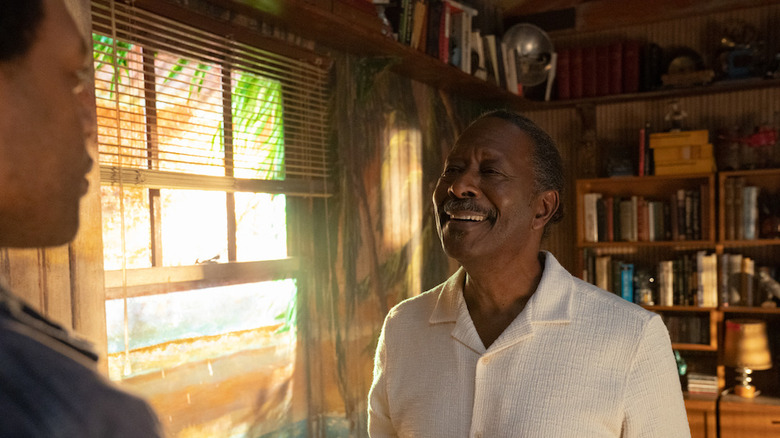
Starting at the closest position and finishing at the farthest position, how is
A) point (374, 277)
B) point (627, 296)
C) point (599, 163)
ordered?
point (374, 277), point (627, 296), point (599, 163)

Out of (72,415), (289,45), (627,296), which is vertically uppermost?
(289,45)

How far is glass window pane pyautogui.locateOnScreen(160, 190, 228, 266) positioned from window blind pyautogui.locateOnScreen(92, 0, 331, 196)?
0.23ft

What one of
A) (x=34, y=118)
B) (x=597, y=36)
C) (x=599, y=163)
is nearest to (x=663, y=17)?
(x=597, y=36)

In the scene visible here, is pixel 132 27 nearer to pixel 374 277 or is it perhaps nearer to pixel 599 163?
pixel 374 277

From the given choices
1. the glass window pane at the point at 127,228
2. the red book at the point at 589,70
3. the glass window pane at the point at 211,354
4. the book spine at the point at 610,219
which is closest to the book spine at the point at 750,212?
the book spine at the point at 610,219

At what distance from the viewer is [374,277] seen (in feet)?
9.05

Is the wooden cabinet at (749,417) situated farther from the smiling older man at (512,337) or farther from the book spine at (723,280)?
the smiling older man at (512,337)

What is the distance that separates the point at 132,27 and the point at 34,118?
5.01 ft

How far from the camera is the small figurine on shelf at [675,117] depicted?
159 inches

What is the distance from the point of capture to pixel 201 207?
204 centimetres

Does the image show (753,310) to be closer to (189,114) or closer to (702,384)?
(702,384)

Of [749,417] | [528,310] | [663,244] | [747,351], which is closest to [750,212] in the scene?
[663,244]

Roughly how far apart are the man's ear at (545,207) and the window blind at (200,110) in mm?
933

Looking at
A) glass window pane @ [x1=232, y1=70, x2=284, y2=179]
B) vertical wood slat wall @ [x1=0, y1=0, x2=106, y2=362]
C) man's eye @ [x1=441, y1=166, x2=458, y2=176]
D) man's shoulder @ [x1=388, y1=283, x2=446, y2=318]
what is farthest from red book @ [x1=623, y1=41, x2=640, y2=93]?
vertical wood slat wall @ [x1=0, y1=0, x2=106, y2=362]
